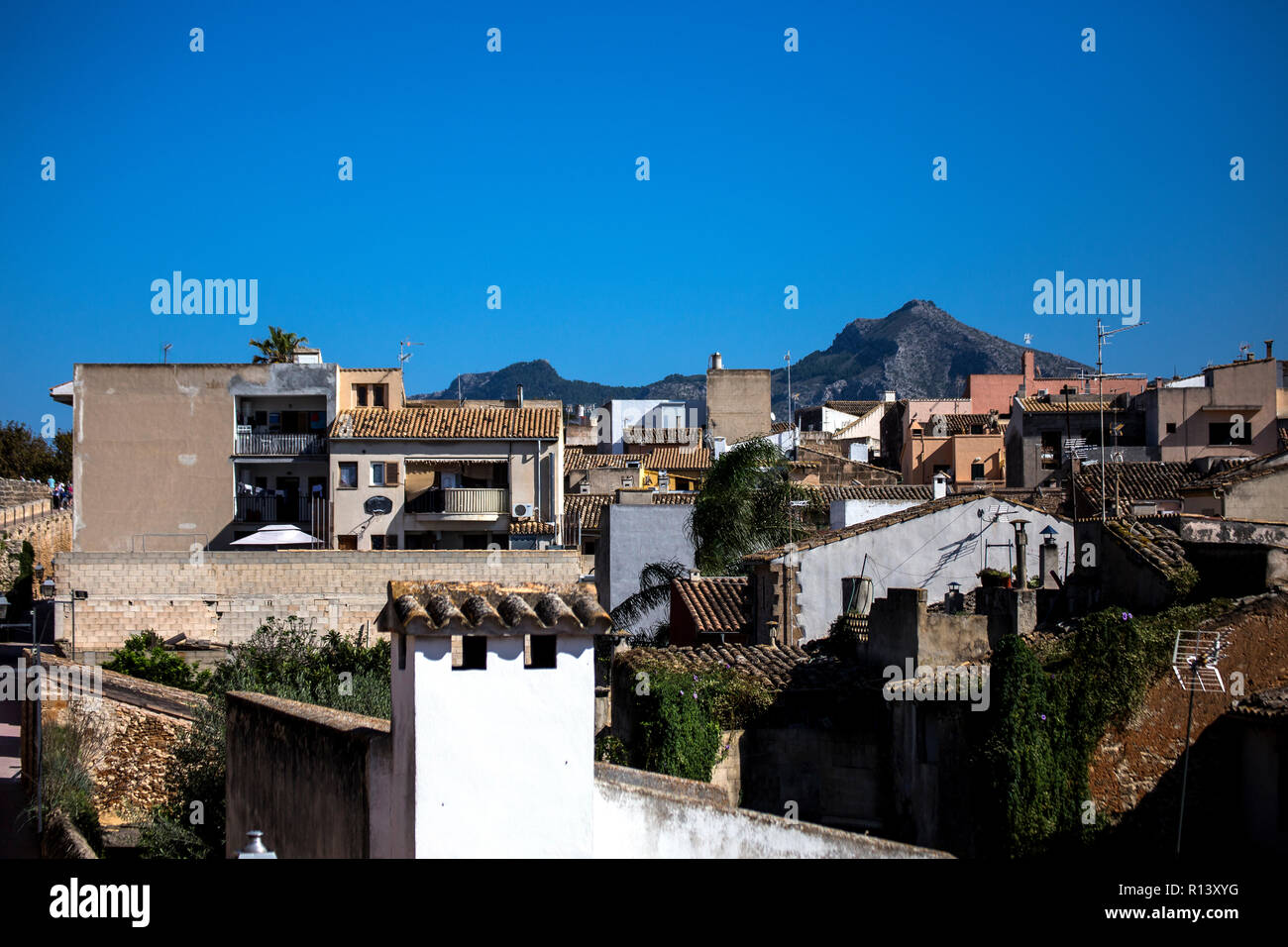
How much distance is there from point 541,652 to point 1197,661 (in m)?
9.69

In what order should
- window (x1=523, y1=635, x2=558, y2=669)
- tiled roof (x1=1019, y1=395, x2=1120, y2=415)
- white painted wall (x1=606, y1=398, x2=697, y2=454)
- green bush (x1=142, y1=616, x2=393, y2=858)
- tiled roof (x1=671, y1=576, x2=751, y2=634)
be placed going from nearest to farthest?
window (x1=523, y1=635, x2=558, y2=669) → green bush (x1=142, y1=616, x2=393, y2=858) → tiled roof (x1=671, y1=576, x2=751, y2=634) → tiled roof (x1=1019, y1=395, x2=1120, y2=415) → white painted wall (x1=606, y1=398, x2=697, y2=454)

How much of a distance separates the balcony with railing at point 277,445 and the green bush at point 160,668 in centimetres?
1129

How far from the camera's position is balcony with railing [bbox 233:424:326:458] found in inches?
1719

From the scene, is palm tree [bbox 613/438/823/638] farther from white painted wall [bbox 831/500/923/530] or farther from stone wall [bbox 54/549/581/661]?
stone wall [bbox 54/549/581/661]

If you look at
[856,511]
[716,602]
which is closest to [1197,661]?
[716,602]

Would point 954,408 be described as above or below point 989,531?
above

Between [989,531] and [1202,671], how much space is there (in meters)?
9.23

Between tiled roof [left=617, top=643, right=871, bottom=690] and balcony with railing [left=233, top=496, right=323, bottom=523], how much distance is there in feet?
83.8

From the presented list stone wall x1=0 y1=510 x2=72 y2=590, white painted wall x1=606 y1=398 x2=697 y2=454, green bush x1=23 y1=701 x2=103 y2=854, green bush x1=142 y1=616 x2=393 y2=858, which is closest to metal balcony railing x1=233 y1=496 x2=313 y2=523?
stone wall x1=0 y1=510 x2=72 y2=590

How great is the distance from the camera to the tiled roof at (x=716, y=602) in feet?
83.3
